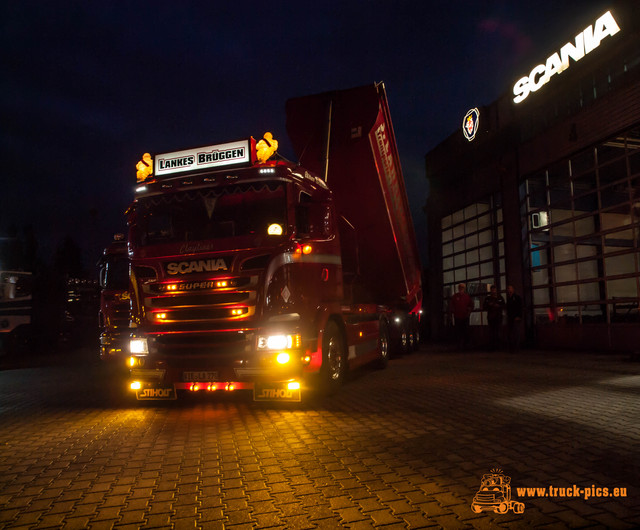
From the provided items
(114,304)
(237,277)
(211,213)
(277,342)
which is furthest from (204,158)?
(114,304)

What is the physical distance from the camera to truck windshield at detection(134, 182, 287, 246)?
7.32 metres

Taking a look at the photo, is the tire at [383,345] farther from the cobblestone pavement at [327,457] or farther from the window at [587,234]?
the window at [587,234]

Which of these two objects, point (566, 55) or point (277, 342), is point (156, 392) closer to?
point (277, 342)

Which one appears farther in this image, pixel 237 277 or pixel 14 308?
pixel 14 308

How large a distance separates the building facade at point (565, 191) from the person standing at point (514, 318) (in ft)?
5.19

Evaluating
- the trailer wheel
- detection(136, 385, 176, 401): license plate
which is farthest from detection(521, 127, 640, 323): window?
detection(136, 385, 176, 401): license plate

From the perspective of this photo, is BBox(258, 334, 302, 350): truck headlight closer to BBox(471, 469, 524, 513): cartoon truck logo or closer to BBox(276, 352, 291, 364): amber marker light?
BBox(276, 352, 291, 364): amber marker light

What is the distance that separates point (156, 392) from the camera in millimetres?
7359

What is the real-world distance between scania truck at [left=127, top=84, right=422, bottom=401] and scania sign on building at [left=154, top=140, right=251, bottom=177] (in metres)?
0.02

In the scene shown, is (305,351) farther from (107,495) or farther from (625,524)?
(625,524)

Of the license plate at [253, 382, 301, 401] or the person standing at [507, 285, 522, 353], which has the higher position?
the person standing at [507, 285, 522, 353]

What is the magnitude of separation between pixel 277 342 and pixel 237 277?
0.98m

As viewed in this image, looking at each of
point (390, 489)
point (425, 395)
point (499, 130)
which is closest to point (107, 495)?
point (390, 489)

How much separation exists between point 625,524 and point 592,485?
692 mm
